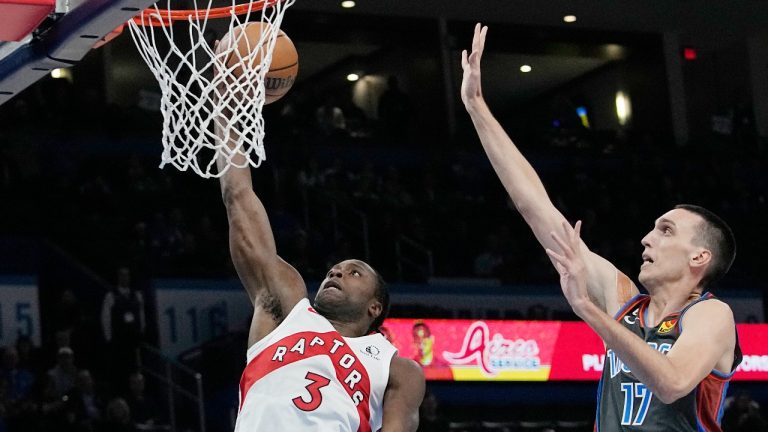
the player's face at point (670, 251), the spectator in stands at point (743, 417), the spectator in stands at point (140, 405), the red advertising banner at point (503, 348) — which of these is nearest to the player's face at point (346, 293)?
the player's face at point (670, 251)

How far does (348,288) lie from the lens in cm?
448

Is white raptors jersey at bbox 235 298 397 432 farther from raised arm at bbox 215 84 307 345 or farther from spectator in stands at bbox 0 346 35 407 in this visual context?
spectator in stands at bbox 0 346 35 407

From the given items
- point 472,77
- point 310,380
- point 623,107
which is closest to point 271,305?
point 310,380

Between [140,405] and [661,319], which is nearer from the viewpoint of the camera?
[661,319]

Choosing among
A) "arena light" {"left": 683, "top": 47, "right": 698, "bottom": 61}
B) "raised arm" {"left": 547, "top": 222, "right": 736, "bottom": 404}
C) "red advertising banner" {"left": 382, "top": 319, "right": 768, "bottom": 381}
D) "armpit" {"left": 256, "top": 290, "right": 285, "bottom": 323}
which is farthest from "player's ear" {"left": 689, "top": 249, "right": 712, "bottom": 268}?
"arena light" {"left": 683, "top": 47, "right": 698, "bottom": 61}

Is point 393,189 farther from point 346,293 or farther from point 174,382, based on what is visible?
point 346,293

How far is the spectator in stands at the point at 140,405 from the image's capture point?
11.2 metres

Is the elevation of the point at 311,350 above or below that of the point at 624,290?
below

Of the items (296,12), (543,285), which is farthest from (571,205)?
(296,12)

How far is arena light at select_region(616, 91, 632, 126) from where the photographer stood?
2230 centimetres

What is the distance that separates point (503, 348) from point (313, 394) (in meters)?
10.1

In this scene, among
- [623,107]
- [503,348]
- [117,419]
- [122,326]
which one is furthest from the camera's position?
[623,107]

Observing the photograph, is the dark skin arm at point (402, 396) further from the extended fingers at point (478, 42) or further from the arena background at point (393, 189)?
the arena background at point (393, 189)

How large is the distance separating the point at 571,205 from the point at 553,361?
10.7 ft
